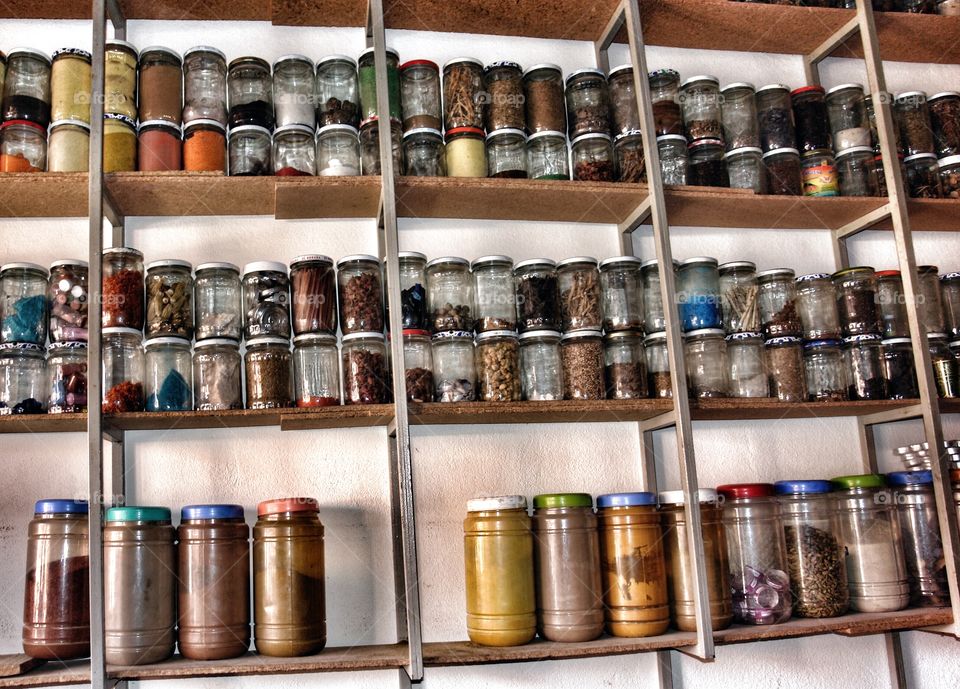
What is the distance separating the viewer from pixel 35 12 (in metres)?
2.40

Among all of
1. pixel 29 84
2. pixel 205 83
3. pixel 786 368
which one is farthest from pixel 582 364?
pixel 29 84

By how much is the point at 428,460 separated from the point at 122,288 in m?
0.89

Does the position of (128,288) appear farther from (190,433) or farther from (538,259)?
(538,259)

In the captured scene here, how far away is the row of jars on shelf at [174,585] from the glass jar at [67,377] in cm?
22

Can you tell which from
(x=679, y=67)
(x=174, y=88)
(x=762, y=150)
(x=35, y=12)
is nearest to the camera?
(x=174, y=88)

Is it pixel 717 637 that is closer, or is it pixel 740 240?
pixel 717 637

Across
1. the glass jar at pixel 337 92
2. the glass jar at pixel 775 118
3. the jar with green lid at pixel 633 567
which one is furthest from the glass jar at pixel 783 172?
the glass jar at pixel 337 92

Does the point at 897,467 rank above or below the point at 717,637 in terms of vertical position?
above

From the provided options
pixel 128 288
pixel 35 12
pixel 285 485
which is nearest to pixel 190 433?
pixel 285 485

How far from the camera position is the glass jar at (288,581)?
192 cm

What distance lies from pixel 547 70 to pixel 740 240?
811 millimetres

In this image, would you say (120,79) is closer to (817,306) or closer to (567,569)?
(567,569)

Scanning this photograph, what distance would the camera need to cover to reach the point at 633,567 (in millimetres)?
2080

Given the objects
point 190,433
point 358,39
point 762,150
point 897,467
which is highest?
point 358,39
